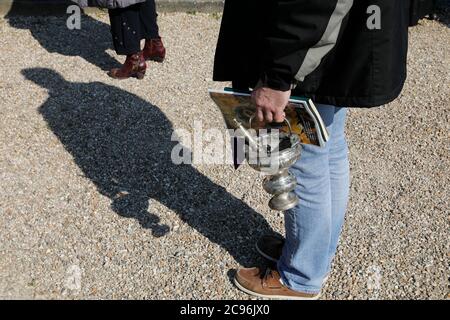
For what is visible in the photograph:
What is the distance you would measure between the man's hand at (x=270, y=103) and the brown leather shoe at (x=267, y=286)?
990 millimetres

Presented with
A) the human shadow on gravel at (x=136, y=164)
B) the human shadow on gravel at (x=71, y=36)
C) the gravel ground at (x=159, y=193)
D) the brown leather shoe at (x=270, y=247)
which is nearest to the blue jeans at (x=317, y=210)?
the brown leather shoe at (x=270, y=247)

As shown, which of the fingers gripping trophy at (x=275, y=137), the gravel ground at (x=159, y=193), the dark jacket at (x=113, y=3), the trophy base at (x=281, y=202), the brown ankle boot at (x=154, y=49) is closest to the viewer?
the fingers gripping trophy at (x=275, y=137)

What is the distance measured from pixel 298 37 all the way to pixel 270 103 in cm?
26

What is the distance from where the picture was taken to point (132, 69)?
429 cm

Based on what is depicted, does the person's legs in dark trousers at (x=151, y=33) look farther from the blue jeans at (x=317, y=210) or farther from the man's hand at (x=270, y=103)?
the man's hand at (x=270, y=103)

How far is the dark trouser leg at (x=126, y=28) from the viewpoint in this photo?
4066 millimetres

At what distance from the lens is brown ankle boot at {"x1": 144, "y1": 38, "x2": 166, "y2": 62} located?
14.7ft

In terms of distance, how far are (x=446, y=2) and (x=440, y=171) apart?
9.61ft

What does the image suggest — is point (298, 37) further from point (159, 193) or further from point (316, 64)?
point (159, 193)

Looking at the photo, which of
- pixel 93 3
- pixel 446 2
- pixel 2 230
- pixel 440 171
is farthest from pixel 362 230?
pixel 446 2

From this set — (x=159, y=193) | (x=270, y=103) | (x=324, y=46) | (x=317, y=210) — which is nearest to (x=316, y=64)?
(x=324, y=46)

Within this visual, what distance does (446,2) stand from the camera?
568 centimetres

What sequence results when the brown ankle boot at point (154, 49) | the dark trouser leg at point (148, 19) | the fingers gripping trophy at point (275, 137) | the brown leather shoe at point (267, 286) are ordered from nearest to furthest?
the fingers gripping trophy at point (275, 137)
the brown leather shoe at point (267, 286)
the dark trouser leg at point (148, 19)
the brown ankle boot at point (154, 49)
